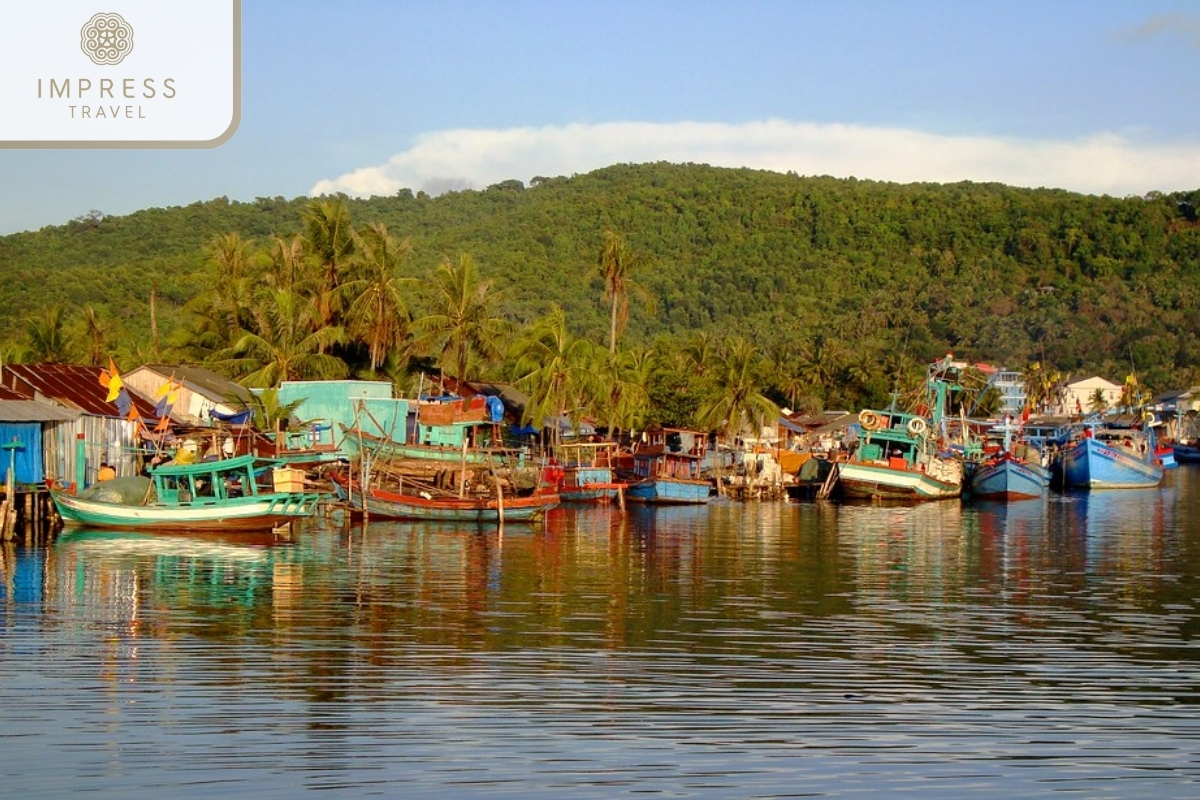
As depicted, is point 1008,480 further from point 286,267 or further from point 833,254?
point 833,254

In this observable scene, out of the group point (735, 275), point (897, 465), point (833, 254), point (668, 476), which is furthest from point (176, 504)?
point (833, 254)

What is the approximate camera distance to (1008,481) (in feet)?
224

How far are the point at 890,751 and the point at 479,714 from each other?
202 inches

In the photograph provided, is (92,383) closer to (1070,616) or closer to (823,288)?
(1070,616)

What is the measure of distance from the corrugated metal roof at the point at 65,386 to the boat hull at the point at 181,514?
11.5 ft

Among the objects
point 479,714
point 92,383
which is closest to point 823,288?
point 92,383

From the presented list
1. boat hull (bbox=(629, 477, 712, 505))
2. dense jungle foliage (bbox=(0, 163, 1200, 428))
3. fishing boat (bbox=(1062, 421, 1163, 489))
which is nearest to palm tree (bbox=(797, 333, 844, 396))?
dense jungle foliage (bbox=(0, 163, 1200, 428))

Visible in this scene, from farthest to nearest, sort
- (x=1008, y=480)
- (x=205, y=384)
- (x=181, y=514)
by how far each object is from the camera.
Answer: (x=1008, y=480) < (x=205, y=384) < (x=181, y=514)

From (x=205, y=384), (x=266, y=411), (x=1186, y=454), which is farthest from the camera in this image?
(x=1186, y=454)

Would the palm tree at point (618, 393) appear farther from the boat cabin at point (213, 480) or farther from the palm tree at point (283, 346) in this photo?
the boat cabin at point (213, 480)

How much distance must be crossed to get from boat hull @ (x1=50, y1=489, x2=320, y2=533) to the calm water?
3.20 feet

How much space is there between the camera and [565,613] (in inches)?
1104

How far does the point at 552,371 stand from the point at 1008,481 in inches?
886

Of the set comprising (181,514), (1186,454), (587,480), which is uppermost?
(1186,454)
